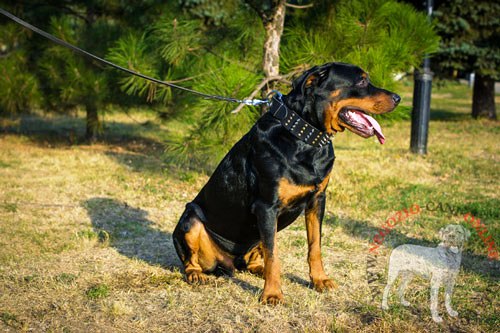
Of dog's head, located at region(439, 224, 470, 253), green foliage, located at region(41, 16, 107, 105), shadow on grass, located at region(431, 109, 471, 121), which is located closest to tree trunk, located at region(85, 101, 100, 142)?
green foliage, located at region(41, 16, 107, 105)

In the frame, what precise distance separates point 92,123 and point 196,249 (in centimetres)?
677

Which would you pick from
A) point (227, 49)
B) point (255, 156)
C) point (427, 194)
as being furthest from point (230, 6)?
point (255, 156)

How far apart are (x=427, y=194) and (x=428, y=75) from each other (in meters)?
3.12

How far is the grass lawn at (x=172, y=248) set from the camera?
307 cm

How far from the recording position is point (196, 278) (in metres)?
3.61

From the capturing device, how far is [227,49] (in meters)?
6.72

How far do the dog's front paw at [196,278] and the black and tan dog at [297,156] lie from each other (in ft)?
1.43

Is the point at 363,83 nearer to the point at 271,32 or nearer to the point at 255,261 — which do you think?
the point at 255,261

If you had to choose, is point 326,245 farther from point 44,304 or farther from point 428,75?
point 428,75

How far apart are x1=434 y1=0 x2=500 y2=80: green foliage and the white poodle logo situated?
9.54m

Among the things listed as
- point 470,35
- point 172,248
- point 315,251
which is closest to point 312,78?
point 315,251

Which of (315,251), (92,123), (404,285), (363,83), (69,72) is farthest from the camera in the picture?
(92,123)

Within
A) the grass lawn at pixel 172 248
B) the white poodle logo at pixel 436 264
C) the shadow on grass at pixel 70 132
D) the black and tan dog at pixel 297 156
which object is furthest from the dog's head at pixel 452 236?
the shadow on grass at pixel 70 132

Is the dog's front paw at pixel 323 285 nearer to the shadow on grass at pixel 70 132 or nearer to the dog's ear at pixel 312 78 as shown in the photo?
the dog's ear at pixel 312 78
